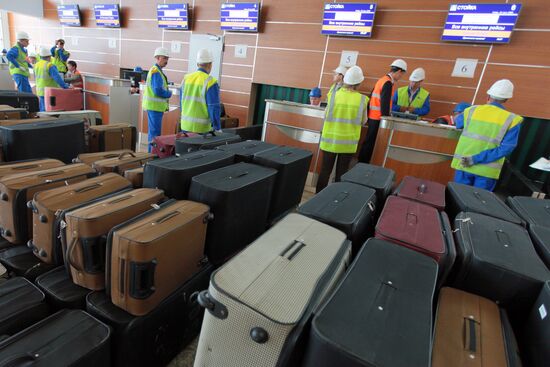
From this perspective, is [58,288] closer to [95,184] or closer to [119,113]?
[95,184]

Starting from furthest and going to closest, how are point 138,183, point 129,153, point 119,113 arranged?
point 119,113, point 129,153, point 138,183

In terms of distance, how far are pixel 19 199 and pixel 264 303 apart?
1.36 m

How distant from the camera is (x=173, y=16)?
6.30 meters

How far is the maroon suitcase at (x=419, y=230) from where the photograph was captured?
112cm

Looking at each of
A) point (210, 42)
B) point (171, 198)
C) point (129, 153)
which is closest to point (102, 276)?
point (171, 198)

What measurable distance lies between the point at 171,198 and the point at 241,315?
945mm

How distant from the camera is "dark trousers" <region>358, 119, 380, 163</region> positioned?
13.2 feet

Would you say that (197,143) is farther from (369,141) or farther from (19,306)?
(369,141)

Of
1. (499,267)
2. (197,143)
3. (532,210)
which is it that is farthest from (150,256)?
(532,210)

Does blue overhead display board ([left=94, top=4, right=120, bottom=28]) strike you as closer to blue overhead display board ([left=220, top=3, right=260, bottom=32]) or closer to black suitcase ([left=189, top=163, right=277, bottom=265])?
blue overhead display board ([left=220, top=3, right=260, bottom=32])

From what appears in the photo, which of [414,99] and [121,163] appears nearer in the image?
[121,163]

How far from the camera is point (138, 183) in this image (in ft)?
5.80

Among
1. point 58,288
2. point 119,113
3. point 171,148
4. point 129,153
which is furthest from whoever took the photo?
point 119,113

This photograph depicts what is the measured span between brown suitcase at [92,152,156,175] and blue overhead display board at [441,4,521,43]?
4.49 meters
